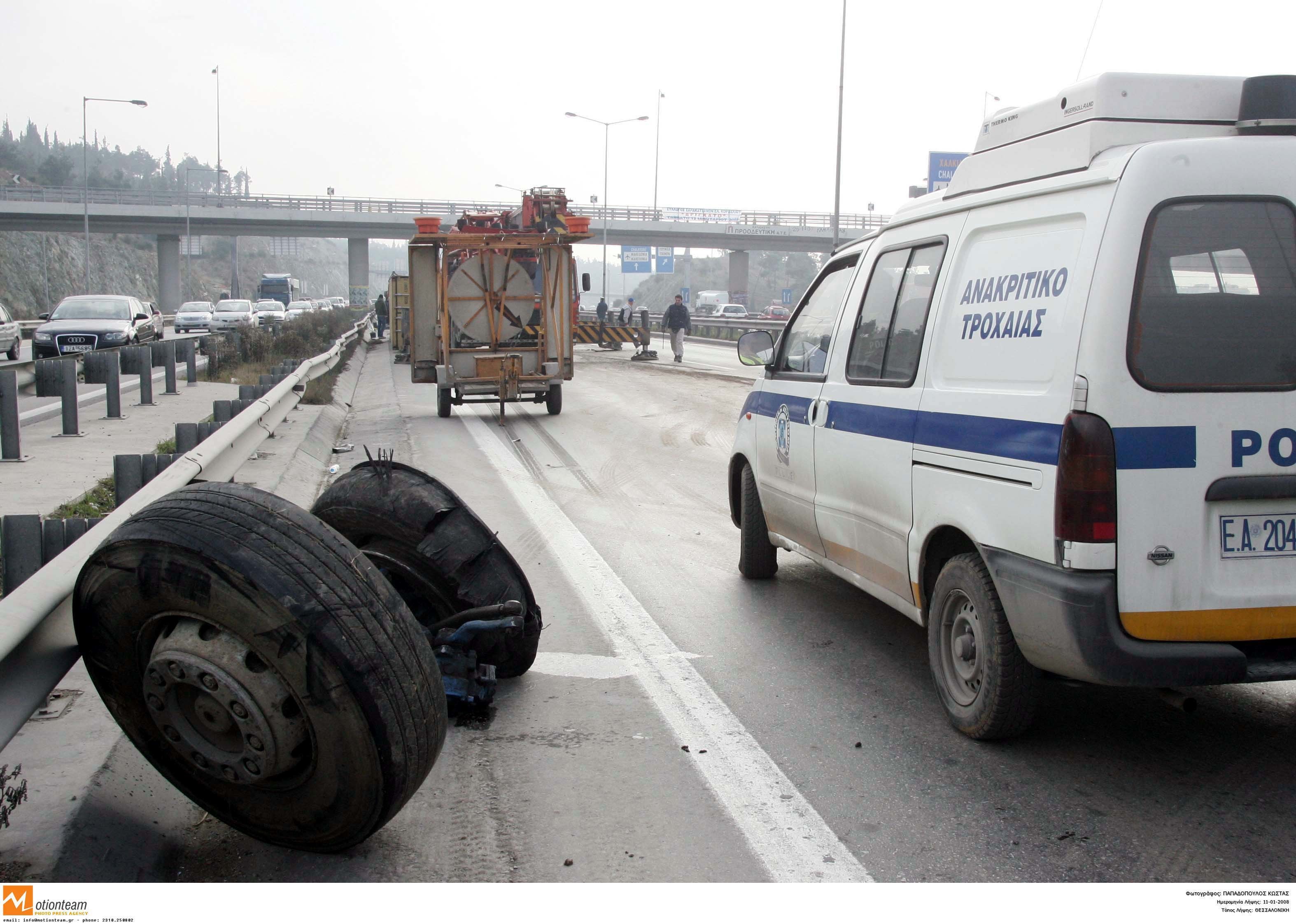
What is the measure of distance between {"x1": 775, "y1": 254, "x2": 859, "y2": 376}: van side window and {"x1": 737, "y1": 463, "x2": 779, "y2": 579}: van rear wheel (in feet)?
2.60

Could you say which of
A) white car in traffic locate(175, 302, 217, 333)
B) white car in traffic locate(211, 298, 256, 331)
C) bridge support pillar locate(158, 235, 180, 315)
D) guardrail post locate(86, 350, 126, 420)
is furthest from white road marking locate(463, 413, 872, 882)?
bridge support pillar locate(158, 235, 180, 315)

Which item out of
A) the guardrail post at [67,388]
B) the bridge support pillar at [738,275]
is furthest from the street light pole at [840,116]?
the bridge support pillar at [738,275]

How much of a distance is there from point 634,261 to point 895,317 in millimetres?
87366

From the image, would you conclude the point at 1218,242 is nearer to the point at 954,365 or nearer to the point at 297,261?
the point at 954,365

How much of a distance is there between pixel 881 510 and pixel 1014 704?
1.11 metres

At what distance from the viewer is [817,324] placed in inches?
243

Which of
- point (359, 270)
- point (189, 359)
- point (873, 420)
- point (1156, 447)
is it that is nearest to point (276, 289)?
point (359, 270)

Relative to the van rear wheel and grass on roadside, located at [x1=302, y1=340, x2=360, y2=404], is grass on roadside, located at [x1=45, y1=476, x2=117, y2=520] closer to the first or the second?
the van rear wheel

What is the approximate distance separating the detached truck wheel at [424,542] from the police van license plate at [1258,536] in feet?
8.81

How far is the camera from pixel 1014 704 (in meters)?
4.11

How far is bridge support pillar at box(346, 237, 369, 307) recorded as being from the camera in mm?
79375

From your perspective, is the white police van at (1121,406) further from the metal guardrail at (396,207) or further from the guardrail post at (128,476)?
the metal guardrail at (396,207)

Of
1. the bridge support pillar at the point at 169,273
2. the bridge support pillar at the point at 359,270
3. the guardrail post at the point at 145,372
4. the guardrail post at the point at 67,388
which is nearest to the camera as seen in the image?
the guardrail post at the point at 67,388
